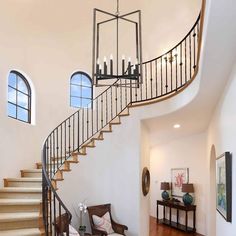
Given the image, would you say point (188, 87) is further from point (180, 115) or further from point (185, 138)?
point (185, 138)

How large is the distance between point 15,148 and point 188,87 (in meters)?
3.75

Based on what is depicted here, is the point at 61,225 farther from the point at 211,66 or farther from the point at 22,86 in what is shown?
the point at 22,86

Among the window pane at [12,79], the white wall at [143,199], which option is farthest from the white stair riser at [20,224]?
the window pane at [12,79]

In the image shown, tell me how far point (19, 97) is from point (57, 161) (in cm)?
183

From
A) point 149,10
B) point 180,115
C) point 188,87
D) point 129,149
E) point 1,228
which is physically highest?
point 149,10

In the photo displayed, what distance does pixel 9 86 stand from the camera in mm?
6316

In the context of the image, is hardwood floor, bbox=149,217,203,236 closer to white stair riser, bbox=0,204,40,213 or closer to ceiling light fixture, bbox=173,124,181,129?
ceiling light fixture, bbox=173,124,181,129

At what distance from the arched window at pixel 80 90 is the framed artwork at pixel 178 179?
341 centimetres

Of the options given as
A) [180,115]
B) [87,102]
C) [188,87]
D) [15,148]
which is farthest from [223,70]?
[87,102]

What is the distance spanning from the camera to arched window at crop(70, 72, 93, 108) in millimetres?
7781

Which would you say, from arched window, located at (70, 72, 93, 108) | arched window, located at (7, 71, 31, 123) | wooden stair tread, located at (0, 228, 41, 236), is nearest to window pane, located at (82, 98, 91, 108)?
arched window, located at (70, 72, 93, 108)

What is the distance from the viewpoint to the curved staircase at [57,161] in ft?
13.4

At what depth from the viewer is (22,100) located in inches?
263

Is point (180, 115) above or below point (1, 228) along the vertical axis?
above
